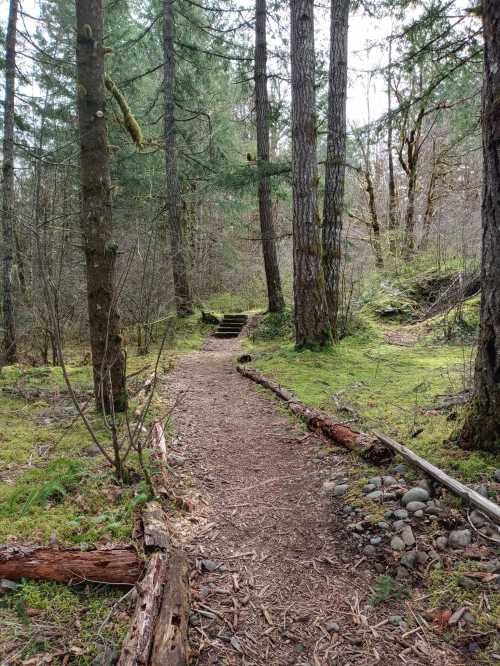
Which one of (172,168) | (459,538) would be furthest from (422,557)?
(172,168)

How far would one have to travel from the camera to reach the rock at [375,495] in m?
2.86

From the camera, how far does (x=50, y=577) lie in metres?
2.15

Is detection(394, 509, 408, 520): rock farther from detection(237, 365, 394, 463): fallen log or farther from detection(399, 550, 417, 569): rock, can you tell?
detection(237, 365, 394, 463): fallen log

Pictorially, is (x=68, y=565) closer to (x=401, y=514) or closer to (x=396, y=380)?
(x=401, y=514)

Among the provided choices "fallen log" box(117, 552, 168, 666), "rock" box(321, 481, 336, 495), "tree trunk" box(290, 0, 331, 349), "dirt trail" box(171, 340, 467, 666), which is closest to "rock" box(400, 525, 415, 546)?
"dirt trail" box(171, 340, 467, 666)

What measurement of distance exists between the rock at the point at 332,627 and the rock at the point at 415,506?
0.93 meters

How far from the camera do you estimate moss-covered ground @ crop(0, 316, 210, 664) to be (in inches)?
71.6

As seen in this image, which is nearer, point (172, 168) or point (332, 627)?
point (332, 627)

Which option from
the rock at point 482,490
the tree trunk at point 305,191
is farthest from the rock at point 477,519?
the tree trunk at point 305,191

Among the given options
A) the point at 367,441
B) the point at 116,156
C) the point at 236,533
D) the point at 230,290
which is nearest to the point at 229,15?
the point at 116,156

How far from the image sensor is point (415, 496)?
2.71 meters

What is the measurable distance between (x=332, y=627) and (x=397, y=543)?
67 cm

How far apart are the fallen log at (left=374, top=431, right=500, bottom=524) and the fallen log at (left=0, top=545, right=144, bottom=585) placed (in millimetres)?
1936

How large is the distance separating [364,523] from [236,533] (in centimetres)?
86
